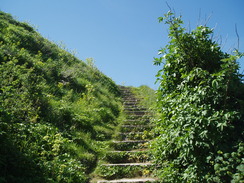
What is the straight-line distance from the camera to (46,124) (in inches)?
207

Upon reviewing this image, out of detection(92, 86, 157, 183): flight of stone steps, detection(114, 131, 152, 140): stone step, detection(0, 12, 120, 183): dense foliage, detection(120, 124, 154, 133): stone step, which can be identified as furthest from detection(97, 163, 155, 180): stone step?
detection(120, 124, 154, 133): stone step

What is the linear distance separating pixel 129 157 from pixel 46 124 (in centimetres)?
239

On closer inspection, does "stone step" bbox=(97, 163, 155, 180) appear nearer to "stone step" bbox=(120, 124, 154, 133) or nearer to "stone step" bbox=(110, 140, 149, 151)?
"stone step" bbox=(110, 140, 149, 151)

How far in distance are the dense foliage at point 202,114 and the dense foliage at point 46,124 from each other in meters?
2.10

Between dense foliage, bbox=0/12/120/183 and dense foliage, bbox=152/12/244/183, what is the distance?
2100mm

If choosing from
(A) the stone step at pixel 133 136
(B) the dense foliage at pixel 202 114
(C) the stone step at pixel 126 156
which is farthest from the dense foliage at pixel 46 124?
(B) the dense foliage at pixel 202 114

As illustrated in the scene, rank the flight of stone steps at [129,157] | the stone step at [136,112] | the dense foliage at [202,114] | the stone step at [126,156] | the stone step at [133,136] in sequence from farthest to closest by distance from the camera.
A: 1. the stone step at [136,112]
2. the stone step at [133,136]
3. the stone step at [126,156]
4. the flight of stone steps at [129,157]
5. the dense foliage at [202,114]

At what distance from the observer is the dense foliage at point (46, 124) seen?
3529 millimetres

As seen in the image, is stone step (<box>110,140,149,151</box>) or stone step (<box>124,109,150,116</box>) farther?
stone step (<box>124,109,150,116</box>)

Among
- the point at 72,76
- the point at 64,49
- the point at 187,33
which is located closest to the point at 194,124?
the point at 187,33

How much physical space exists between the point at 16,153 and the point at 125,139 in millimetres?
3674

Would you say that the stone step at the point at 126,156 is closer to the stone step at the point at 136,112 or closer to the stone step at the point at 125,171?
the stone step at the point at 125,171

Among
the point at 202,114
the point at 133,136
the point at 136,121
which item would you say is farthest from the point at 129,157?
the point at 202,114

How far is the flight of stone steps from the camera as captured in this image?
4527 millimetres
